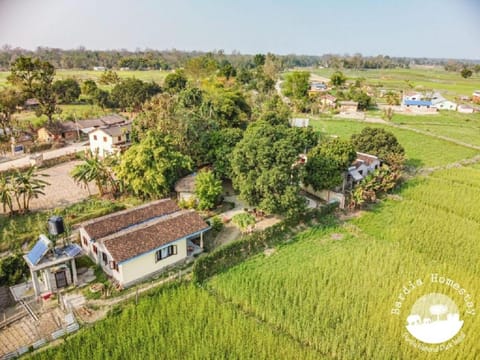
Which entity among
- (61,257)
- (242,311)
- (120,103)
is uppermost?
(120,103)

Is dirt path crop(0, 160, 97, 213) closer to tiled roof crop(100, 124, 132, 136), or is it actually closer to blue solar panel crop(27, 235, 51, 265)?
tiled roof crop(100, 124, 132, 136)

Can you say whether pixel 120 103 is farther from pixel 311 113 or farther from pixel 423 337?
pixel 423 337

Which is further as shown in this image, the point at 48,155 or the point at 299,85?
the point at 299,85

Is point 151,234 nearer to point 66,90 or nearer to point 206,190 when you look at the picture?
point 206,190

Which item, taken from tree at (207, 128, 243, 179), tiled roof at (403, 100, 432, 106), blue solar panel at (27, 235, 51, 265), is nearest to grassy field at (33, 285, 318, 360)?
blue solar panel at (27, 235, 51, 265)

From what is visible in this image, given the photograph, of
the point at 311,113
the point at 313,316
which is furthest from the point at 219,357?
the point at 311,113

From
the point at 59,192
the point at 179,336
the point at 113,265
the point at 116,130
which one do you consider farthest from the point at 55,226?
the point at 116,130
